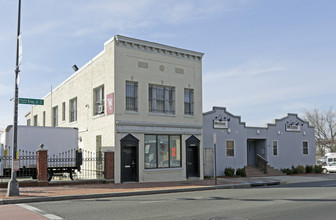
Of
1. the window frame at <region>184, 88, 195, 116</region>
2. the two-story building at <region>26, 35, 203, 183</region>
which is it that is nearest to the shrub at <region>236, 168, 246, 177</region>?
the two-story building at <region>26, 35, 203, 183</region>

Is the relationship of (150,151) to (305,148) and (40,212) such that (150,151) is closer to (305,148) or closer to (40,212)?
(40,212)

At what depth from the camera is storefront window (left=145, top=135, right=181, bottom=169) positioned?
21.7 m

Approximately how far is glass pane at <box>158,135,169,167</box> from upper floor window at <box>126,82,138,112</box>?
2.57 m

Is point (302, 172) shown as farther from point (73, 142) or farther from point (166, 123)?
point (73, 142)

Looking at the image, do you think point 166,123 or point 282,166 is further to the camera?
point 282,166

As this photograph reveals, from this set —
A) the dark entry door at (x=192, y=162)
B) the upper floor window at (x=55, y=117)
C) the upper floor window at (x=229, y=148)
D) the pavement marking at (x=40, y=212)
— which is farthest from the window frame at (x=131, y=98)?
the upper floor window at (x=55, y=117)

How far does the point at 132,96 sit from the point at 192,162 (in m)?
6.19

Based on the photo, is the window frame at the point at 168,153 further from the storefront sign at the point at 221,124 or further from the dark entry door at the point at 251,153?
the dark entry door at the point at 251,153

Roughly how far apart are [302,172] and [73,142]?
20244mm

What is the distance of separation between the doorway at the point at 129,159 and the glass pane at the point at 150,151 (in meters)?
0.76

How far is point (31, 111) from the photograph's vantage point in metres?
38.9

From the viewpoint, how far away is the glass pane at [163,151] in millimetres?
22125

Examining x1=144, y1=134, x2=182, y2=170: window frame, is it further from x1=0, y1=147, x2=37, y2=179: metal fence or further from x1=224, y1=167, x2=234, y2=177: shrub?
x1=0, y1=147, x2=37, y2=179: metal fence

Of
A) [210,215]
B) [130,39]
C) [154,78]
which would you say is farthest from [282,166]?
[210,215]
